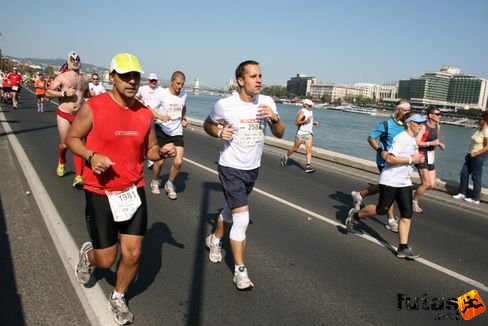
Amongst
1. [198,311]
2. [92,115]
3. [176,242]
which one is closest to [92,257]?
[198,311]

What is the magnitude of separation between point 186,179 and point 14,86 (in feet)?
55.1

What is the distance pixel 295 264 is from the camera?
4.38m

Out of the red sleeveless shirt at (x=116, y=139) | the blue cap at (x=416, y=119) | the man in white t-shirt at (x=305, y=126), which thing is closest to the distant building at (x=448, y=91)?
the man in white t-shirt at (x=305, y=126)

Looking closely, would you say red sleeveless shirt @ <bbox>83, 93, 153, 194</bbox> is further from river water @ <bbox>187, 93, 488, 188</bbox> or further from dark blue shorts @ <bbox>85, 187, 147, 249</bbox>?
river water @ <bbox>187, 93, 488, 188</bbox>

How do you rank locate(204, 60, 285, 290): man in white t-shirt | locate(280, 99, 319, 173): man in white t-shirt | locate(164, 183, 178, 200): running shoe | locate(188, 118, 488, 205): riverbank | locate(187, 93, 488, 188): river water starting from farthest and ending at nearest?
locate(187, 93, 488, 188): river water < locate(280, 99, 319, 173): man in white t-shirt < locate(188, 118, 488, 205): riverbank < locate(164, 183, 178, 200): running shoe < locate(204, 60, 285, 290): man in white t-shirt

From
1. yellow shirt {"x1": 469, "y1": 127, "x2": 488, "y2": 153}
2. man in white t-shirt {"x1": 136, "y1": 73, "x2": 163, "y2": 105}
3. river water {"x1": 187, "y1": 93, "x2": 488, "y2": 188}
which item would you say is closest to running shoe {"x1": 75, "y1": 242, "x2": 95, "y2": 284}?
man in white t-shirt {"x1": 136, "y1": 73, "x2": 163, "y2": 105}

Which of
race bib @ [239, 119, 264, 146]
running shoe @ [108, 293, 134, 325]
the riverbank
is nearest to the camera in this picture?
running shoe @ [108, 293, 134, 325]

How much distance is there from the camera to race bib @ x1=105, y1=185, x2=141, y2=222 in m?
2.92

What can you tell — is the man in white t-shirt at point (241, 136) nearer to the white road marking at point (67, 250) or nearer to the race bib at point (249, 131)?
the race bib at point (249, 131)

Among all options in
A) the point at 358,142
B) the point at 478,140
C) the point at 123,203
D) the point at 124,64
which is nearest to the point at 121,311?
the point at 123,203

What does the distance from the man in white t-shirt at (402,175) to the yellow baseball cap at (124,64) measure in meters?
3.39

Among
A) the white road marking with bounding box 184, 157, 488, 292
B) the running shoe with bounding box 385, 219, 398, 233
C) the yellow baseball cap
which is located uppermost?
the yellow baseball cap

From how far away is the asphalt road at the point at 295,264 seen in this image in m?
3.37

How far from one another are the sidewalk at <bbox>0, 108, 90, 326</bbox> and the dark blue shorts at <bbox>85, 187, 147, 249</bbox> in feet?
1.94
